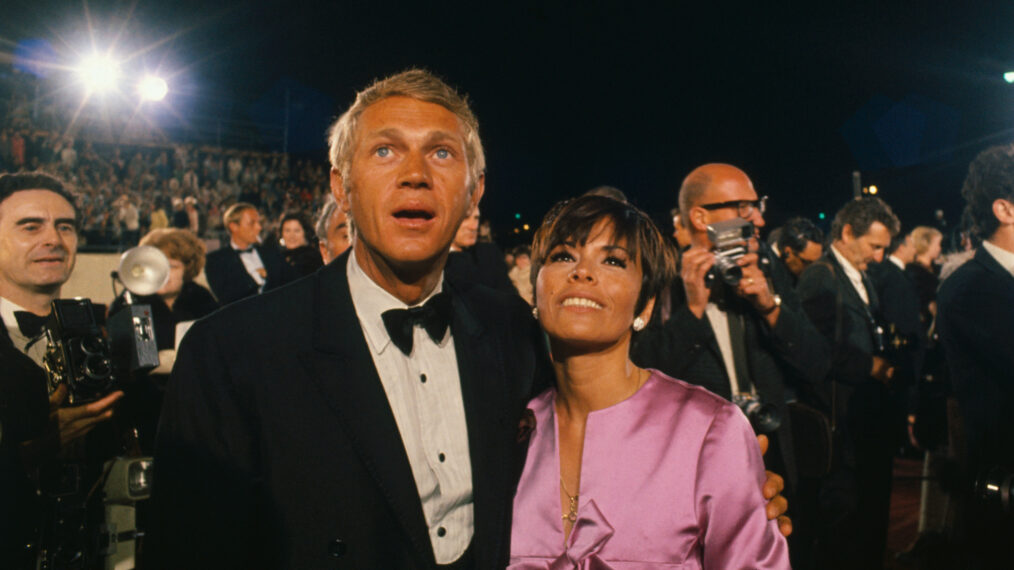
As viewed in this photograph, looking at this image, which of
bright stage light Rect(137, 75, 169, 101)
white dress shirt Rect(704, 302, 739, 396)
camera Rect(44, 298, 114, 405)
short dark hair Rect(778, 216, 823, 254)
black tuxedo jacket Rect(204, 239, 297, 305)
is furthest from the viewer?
bright stage light Rect(137, 75, 169, 101)

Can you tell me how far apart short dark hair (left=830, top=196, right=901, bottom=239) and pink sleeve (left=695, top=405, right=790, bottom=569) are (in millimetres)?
3620

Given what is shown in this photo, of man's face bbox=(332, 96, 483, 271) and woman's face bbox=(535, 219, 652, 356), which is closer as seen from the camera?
man's face bbox=(332, 96, 483, 271)

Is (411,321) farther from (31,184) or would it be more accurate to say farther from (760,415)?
(31,184)

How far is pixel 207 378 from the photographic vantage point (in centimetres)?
154

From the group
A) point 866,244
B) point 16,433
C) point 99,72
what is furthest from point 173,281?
point 99,72

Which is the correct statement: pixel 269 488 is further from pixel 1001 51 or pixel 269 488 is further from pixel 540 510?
pixel 1001 51

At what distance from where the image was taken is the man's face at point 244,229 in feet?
22.9

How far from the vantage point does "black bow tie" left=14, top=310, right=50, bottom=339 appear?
258cm

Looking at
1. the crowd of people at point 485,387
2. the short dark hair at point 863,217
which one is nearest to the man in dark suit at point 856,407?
the short dark hair at point 863,217

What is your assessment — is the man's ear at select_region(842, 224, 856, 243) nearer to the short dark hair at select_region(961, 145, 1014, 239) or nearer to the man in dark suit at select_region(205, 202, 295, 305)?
the short dark hair at select_region(961, 145, 1014, 239)

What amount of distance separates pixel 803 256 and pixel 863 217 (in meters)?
0.93

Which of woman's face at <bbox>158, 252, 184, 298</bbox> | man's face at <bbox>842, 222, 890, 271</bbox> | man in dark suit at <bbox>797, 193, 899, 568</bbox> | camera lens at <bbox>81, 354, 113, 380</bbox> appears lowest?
man in dark suit at <bbox>797, 193, 899, 568</bbox>

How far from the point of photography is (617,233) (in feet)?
6.48

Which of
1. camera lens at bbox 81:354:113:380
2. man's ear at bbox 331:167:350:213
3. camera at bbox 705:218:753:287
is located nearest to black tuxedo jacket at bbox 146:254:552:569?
man's ear at bbox 331:167:350:213
